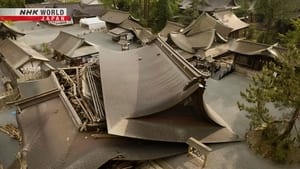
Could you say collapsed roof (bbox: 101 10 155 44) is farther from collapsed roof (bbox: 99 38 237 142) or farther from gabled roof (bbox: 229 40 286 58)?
collapsed roof (bbox: 99 38 237 142)

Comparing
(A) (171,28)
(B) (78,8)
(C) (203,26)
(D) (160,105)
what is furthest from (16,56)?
(B) (78,8)

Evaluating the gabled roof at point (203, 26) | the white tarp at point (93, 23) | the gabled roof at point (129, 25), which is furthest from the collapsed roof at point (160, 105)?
the white tarp at point (93, 23)

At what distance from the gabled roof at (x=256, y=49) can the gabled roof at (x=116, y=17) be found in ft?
68.8

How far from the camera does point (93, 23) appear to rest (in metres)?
42.4

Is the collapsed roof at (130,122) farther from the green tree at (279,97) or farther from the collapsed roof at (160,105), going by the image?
the green tree at (279,97)

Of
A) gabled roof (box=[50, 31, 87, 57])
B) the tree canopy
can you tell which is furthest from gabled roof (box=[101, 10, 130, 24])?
gabled roof (box=[50, 31, 87, 57])

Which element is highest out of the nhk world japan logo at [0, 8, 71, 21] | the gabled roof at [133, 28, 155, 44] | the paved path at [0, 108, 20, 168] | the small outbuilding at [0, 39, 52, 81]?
the nhk world japan logo at [0, 8, 71, 21]

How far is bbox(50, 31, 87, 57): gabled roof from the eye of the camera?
2834 cm

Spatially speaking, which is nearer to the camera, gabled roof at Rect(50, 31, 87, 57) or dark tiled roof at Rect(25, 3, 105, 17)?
gabled roof at Rect(50, 31, 87, 57)

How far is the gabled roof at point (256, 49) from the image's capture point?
19031mm

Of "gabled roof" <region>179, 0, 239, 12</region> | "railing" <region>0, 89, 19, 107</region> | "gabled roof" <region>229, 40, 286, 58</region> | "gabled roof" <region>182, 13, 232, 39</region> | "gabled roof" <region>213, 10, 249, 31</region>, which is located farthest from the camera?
"gabled roof" <region>179, 0, 239, 12</region>

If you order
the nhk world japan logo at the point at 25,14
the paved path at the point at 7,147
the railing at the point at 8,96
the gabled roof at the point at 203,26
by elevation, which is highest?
the nhk world japan logo at the point at 25,14

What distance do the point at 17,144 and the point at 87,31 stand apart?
28.3 m

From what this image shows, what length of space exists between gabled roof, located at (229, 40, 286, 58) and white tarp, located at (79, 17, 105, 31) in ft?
85.3
